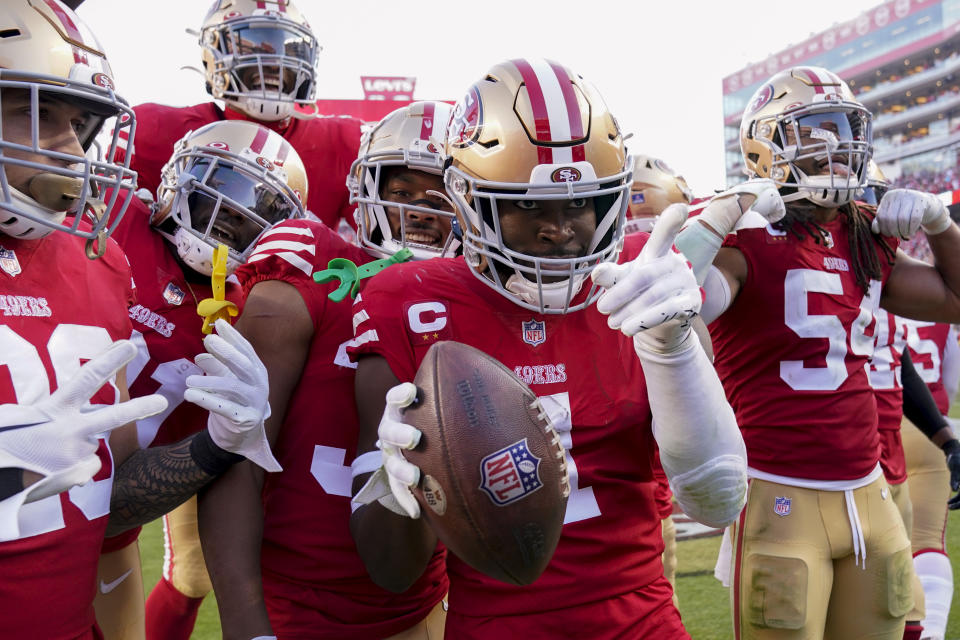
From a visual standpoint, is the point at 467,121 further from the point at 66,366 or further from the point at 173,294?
the point at 173,294

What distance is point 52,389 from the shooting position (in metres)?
1.51

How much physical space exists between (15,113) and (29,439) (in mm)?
627

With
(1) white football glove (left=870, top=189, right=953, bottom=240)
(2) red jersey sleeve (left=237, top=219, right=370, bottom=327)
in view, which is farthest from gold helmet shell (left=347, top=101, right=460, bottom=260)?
(1) white football glove (left=870, top=189, right=953, bottom=240)

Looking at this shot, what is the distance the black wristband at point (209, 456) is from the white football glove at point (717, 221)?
136 centimetres

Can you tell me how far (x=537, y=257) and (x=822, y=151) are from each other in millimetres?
1774

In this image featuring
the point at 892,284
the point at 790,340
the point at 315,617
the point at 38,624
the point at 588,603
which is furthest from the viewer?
the point at 892,284

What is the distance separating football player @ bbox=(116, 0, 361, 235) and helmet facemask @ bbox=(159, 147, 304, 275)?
117 cm

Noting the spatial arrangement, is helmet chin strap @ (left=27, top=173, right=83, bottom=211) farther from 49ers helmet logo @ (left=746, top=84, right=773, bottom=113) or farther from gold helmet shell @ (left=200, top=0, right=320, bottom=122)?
49ers helmet logo @ (left=746, top=84, right=773, bottom=113)

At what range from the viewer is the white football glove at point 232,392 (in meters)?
1.66

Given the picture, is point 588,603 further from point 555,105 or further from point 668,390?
point 555,105

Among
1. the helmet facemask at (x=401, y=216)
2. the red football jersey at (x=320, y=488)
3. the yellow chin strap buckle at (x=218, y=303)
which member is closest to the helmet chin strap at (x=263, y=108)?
the helmet facemask at (x=401, y=216)

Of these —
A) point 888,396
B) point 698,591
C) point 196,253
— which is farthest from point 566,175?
point 698,591

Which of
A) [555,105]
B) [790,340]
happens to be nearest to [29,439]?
[555,105]

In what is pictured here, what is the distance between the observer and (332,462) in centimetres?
204
